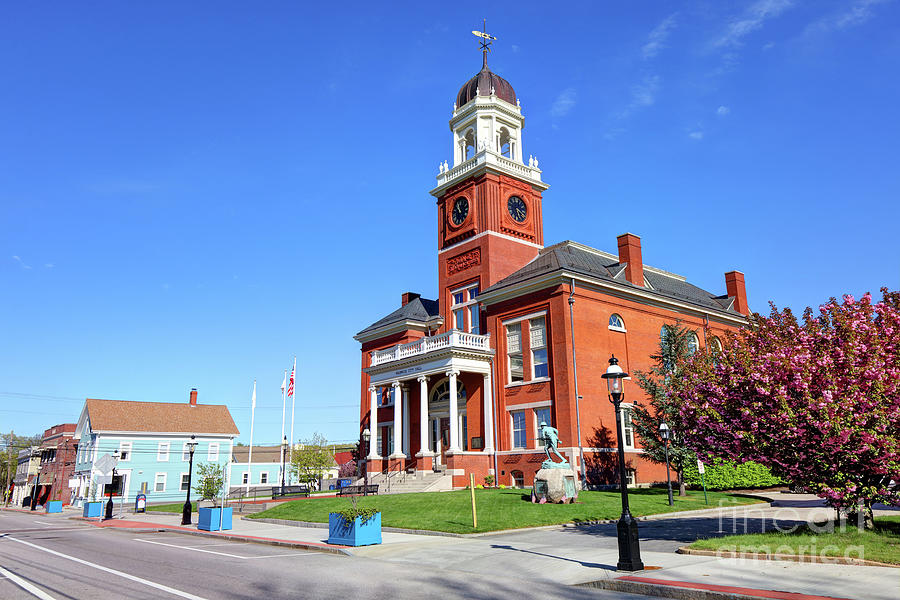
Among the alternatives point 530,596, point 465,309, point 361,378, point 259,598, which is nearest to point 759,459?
point 530,596

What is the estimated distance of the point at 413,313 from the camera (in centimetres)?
4628

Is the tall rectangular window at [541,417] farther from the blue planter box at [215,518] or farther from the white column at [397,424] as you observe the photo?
the blue planter box at [215,518]

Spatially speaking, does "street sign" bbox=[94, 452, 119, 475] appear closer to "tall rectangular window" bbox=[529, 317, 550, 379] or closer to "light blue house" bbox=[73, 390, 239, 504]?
"tall rectangular window" bbox=[529, 317, 550, 379]

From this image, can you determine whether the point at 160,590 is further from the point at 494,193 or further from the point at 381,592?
the point at 494,193

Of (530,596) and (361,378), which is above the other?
(361,378)

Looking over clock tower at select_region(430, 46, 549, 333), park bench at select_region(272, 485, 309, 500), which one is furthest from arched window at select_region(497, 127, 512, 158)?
park bench at select_region(272, 485, 309, 500)

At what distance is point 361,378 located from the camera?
5025 centimetres

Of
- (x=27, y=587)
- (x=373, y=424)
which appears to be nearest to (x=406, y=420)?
(x=373, y=424)

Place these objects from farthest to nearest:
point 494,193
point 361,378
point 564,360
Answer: point 361,378 → point 494,193 → point 564,360

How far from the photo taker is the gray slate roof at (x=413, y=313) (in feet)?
149

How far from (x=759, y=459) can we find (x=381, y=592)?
956 centimetres

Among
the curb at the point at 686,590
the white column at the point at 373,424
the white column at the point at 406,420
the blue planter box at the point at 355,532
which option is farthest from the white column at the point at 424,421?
the curb at the point at 686,590

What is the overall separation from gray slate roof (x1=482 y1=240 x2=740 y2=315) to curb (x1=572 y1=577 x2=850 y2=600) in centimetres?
2434

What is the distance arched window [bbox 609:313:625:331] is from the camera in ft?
122
